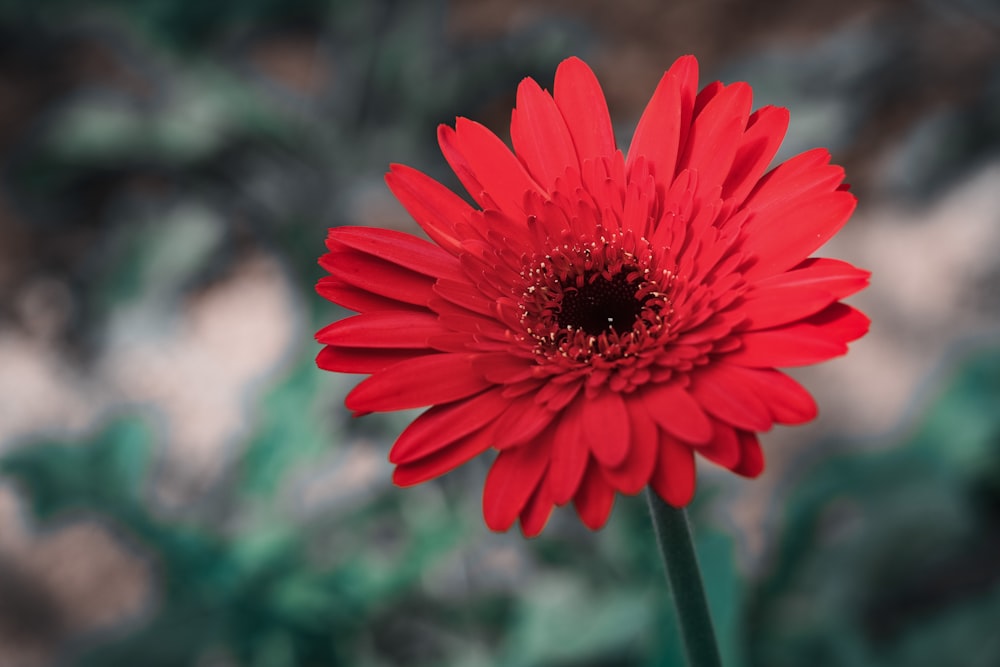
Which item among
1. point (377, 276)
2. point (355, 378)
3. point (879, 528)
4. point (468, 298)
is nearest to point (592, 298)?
point (468, 298)

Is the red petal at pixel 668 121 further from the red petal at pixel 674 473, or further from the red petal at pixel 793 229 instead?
the red petal at pixel 674 473

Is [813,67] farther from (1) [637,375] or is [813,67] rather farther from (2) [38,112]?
(2) [38,112]

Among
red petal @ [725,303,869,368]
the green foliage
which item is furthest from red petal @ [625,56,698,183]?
the green foliage

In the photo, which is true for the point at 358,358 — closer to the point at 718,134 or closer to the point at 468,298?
the point at 468,298

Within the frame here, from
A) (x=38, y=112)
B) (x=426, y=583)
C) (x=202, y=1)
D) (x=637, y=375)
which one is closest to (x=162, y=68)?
(x=202, y=1)

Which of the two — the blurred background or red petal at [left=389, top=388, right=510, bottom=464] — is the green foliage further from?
red petal at [left=389, top=388, right=510, bottom=464]
